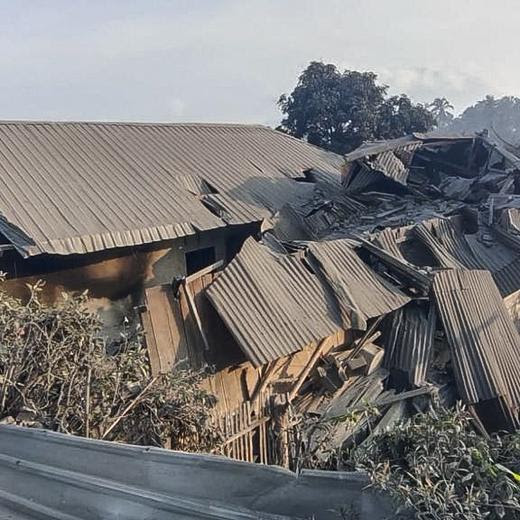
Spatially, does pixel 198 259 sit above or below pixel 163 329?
above

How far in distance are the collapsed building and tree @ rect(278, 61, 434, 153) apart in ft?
20.9

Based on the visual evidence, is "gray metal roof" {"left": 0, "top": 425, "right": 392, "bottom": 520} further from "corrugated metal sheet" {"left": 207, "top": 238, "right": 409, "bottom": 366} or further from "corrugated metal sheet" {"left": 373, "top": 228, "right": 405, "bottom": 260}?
"corrugated metal sheet" {"left": 373, "top": 228, "right": 405, "bottom": 260}

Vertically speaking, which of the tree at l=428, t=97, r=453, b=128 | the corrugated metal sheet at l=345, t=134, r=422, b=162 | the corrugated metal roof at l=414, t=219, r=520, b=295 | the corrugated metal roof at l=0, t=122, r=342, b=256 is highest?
the tree at l=428, t=97, r=453, b=128

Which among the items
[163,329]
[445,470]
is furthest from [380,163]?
[445,470]

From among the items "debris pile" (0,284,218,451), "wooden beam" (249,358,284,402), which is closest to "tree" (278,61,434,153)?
"wooden beam" (249,358,284,402)

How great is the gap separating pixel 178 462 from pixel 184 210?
9.10m

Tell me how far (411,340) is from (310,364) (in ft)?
5.96

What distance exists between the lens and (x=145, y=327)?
260 inches

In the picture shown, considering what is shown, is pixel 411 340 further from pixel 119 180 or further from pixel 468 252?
pixel 119 180

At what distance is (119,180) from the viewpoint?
462 inches

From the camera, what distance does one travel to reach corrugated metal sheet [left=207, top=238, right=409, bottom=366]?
7.24m

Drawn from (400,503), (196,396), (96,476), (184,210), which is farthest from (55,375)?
(184,210)

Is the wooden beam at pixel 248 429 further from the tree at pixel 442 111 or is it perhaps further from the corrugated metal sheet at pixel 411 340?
the tree at pixel 442 111

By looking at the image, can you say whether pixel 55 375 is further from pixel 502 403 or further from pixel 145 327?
pixel 502 403
